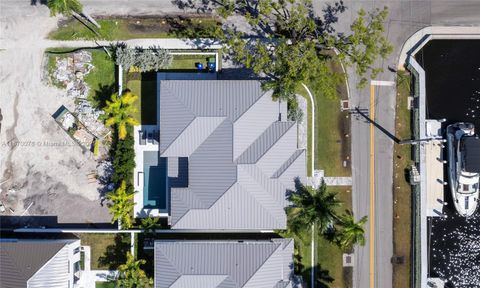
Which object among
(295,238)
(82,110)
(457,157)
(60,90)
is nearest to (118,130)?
(82,110)

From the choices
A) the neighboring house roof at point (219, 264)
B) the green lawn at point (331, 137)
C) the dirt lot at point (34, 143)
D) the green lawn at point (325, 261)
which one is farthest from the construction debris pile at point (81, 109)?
the green lawn at point (325, 261)

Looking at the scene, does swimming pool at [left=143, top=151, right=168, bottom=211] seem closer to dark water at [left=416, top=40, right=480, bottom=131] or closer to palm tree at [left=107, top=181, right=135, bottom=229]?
palm tree at [left=107, top=181, right=135, bottom=229]

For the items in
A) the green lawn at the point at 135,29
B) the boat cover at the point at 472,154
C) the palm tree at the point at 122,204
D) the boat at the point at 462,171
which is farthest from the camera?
the green lawn at the point at 135,29

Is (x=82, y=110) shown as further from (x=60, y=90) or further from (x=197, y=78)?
(x=197, y=78)

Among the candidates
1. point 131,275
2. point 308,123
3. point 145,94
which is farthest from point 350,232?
point 145,94

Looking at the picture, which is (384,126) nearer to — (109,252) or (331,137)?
(331,137)

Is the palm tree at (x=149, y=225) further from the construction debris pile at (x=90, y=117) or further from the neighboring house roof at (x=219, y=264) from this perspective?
the construction debris pile at (x=90, y=117)
